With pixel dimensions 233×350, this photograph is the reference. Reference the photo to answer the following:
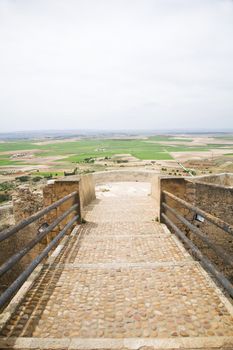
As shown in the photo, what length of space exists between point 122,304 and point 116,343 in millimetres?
613

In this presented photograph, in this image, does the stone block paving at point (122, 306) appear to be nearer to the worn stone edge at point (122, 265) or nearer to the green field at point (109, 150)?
the worn stone edge at point (122, 265)

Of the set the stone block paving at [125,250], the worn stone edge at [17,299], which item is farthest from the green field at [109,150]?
the worn stone edge at [17,299]

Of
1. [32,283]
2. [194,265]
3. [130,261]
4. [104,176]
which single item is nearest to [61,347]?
[32,283]

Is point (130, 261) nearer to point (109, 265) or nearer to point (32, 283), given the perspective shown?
point (109, 265)

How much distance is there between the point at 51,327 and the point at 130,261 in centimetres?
179

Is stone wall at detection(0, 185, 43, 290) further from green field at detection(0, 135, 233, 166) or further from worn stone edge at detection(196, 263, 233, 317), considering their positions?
green field at detection(0, 135, 233, 166)

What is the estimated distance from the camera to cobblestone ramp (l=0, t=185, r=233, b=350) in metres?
2.48

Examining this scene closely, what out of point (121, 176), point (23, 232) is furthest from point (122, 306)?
point (121, 176)

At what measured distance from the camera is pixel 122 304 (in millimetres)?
3039

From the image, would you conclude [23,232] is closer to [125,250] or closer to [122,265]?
[125,250]

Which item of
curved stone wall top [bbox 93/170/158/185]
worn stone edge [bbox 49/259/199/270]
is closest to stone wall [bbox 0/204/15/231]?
curved stone wall top [bbox 93/170/158/185]

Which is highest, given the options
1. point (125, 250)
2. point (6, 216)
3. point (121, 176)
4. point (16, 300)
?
point (16, 300)

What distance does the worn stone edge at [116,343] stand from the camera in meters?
2.39

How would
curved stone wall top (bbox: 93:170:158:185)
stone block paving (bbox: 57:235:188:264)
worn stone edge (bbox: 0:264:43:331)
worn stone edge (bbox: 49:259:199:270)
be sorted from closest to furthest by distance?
worn stone edge (bbox: 0:264:43:331), worn stone edge (bbox: 49:259:199:270), stone block paving (bbox: 57:235:188:264), curved stone wall top (bbox: 93:170:158:185)
